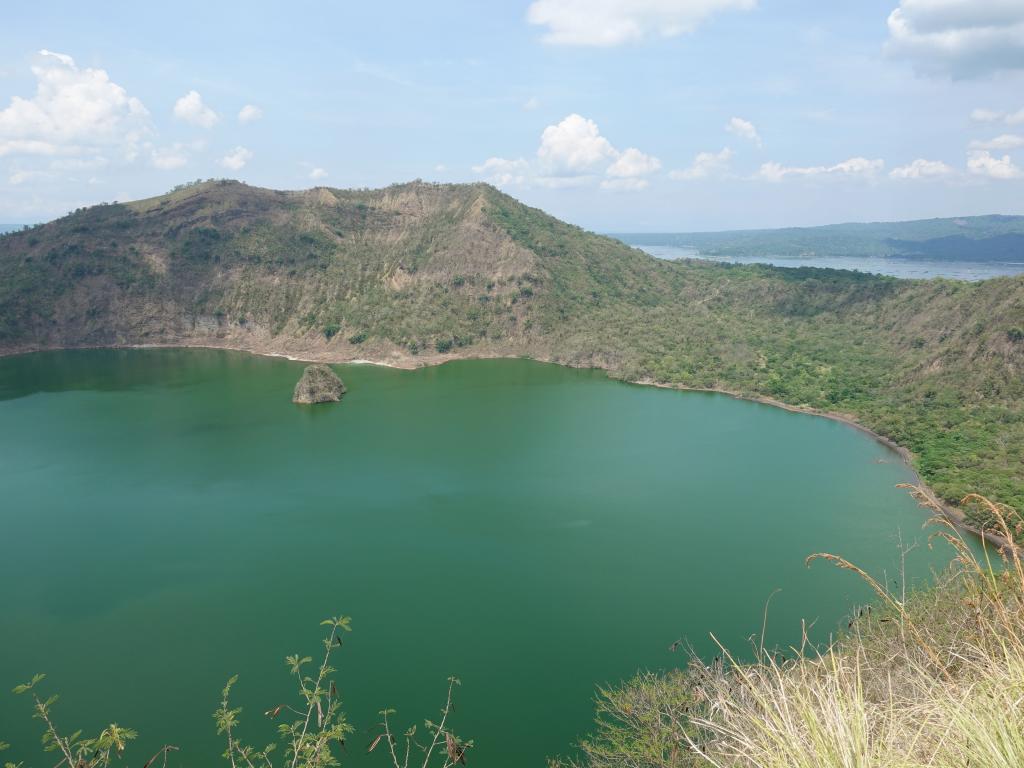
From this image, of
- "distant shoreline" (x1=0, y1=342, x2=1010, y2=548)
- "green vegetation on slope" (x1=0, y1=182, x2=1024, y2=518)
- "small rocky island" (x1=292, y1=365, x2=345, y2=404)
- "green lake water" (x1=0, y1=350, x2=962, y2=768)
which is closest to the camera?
"green lake water" (x1=0, y1=350, x2=962, y2=768)

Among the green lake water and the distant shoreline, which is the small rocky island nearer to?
the green lake water

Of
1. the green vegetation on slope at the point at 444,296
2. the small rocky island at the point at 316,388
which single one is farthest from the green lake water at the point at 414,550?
the green vegetation on slope at the point at 444,296

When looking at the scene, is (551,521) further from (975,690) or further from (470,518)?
(975,690)

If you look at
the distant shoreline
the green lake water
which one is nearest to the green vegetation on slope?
the distant shoreline

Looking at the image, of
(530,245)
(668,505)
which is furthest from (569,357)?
(668,505)

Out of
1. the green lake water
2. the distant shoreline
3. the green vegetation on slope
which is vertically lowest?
the green lake water

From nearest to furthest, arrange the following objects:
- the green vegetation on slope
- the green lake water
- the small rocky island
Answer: the green lake water < the small rocky island < the green vegetation on slope
